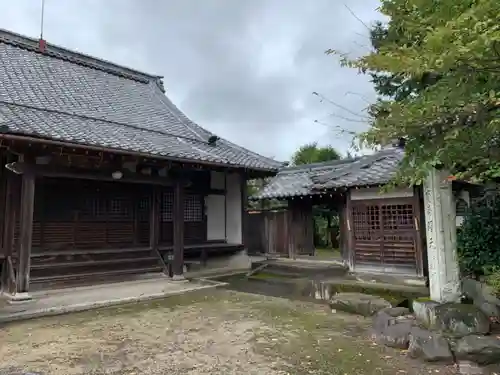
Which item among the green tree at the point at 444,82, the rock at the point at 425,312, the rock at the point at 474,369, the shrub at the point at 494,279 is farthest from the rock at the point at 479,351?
the green tree at the point at 444,82

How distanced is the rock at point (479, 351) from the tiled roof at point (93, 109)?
6419 millimetres

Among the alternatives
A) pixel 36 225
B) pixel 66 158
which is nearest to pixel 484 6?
pixel 66 158

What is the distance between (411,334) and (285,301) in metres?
3.22

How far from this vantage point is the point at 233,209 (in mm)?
12086

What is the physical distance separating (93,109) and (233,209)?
4.98 m

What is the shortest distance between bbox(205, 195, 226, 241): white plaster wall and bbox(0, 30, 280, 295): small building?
0.12 ft

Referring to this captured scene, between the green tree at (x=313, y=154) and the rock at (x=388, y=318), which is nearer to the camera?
the rock at (x=388, y=318)

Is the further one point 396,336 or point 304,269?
point 304,269

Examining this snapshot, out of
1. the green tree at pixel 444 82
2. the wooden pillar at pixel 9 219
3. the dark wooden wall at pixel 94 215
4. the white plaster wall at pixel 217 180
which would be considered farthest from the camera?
the white plaster wall at pixel 217 180

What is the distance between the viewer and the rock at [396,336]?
473 cm

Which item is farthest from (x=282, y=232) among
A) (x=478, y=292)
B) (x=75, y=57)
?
(x=75, y=57)

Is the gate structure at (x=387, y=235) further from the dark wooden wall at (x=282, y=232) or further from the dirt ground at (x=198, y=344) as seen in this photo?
the dark wooden wall at (x=282, y=232)

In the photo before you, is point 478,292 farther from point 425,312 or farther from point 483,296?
point 425,312

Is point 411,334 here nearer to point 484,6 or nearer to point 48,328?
point 484,6
